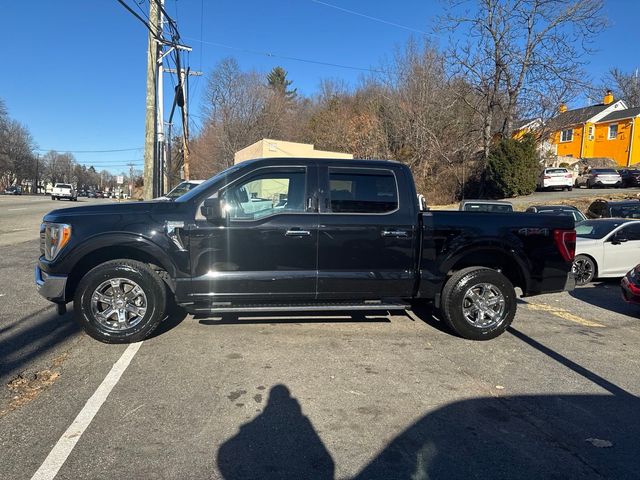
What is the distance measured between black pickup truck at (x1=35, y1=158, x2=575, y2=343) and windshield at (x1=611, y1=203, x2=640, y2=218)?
11.1 meters

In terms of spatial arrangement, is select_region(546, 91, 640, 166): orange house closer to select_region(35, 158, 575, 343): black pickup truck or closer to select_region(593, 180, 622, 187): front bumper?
select_region(593, 180, 622, 187): front bumper

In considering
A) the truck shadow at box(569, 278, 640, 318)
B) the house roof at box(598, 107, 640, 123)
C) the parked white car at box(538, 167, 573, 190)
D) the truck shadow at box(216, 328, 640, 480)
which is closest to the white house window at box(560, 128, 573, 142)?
the house roof at box(598, 107, 640, 123)

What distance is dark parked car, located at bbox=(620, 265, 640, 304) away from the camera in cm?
704


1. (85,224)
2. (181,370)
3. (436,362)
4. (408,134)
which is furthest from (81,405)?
(408,134)

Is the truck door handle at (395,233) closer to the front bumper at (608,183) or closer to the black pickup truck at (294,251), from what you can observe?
the black pickup truck at (294,251)

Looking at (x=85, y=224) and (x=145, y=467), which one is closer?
(x=145, y=467)

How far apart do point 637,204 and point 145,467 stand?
1655 centimetres

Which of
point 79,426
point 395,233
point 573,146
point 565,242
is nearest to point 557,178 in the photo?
point 573,146

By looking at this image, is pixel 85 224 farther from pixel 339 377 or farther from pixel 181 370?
pixel 339 377

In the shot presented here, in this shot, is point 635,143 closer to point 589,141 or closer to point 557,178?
point 589,141

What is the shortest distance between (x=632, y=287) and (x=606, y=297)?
5.97 feet

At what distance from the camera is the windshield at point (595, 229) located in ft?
33.3

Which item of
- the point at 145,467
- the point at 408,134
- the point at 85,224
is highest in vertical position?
the point at 408,134

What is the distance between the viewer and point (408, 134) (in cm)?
3500
